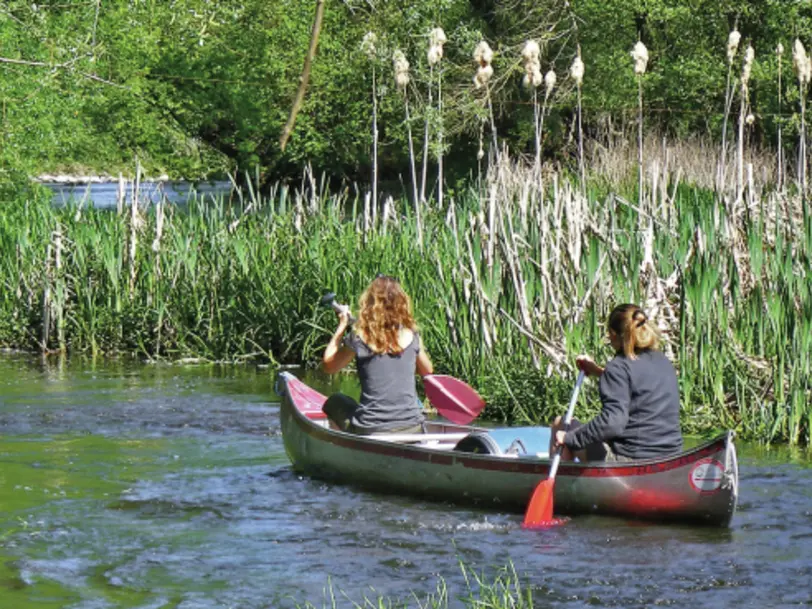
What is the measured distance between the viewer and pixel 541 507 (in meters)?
7.98

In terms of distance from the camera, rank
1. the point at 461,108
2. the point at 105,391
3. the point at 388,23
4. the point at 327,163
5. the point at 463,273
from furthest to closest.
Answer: the point at 327,163 → the point at 461,108 → the point at 388,23 → the point at 105,391 → the point at 463,273

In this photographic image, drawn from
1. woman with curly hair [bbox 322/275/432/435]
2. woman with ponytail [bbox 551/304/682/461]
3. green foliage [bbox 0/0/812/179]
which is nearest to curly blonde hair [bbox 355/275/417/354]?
woman with curly hair [bbox 322/275/432/435]

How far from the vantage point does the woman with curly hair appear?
357 inches

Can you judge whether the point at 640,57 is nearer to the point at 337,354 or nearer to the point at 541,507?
the point at 337,354

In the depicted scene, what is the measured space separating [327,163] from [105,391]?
27320mm

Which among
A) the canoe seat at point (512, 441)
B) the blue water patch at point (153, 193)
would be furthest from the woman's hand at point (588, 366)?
the blue water patch at point (153, 193)

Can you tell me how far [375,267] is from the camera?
13.1 metres

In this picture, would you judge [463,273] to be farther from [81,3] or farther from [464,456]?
[81,3]

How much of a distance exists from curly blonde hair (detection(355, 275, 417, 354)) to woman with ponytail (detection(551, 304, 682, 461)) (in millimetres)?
1471

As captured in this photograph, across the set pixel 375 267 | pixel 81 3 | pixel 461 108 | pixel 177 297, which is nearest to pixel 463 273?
pixel 375 267

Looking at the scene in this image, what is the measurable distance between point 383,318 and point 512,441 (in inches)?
41.6

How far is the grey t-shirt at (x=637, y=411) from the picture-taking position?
7805mm

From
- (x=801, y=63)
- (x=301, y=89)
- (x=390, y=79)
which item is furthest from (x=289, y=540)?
(x=390, y=79)

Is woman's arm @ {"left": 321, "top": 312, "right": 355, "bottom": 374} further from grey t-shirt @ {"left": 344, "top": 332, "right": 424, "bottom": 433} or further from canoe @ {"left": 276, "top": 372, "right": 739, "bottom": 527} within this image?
canoe @ {"left": 276, "top": 372, "right": 739, "bottom": 527}
